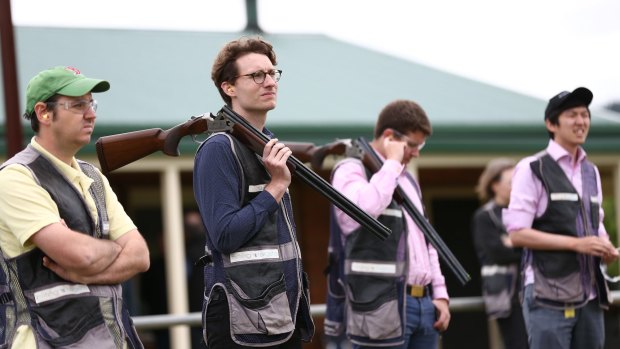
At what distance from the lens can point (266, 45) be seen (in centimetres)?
509

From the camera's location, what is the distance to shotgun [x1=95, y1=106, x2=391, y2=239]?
4.82 metres

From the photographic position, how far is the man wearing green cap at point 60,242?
14.3ft

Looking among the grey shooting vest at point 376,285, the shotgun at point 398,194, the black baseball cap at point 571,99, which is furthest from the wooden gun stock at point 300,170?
the black baseball cap at point 571,99

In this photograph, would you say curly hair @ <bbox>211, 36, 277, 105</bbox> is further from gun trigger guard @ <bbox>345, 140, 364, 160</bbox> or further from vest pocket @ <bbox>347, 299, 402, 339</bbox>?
vest pocket @ <bbox>347, 299, 402, 339</bbox>

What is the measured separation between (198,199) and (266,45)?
0.80 m

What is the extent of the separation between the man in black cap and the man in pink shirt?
542mm

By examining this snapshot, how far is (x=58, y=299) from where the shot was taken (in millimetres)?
4391

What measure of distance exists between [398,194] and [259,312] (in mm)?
1850

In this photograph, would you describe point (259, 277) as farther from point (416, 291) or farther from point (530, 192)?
point (530, 192)

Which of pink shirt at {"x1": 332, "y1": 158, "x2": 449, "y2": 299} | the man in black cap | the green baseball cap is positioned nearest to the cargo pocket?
the green baseball cap

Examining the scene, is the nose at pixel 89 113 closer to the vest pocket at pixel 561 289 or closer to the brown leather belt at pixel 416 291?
the brown leather belt at pixel 416 291

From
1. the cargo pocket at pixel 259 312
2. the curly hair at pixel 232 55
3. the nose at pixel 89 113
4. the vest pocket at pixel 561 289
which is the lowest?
the vest pocket at pixel 561 289

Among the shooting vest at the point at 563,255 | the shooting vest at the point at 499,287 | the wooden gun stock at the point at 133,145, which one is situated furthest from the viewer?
the shooting vest at the point at 499,287

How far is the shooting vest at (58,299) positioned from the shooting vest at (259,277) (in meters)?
0.45
